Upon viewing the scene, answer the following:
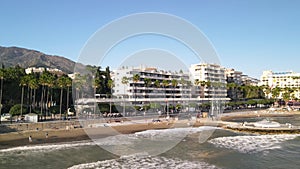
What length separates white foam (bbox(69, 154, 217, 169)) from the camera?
Result: 18672mm

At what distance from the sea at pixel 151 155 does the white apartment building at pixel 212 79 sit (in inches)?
1954

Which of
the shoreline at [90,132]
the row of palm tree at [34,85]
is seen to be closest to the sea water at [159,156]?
the shoreline at [90,132]

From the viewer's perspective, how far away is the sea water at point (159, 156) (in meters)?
19.5

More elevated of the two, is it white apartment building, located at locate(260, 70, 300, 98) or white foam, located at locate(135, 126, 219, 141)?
white apartment building, located at locate(260, 70, 300, 98)

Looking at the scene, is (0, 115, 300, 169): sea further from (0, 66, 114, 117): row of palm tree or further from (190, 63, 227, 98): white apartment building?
(190, 63, 227, 98): white apartment building

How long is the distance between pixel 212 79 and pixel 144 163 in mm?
72728

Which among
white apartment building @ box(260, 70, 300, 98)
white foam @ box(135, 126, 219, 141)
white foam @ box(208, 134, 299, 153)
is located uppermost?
white apartment building @ box(260, 70, 300, 98)

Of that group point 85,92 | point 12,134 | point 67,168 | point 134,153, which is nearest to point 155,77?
point 85,92

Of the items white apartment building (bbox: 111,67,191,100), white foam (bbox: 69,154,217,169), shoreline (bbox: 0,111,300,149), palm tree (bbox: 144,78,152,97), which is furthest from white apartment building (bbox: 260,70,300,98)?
white foam (bbox: 69,154,217,169)

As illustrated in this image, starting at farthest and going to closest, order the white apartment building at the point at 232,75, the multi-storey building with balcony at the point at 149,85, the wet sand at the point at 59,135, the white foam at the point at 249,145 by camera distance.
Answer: the white apartment building at the point at 232,75, the multi-storey building with balcony at the point at 149,85, the wet sand at the point at 59,135, the white foam at the point at 249,145

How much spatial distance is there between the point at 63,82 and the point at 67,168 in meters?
28.7

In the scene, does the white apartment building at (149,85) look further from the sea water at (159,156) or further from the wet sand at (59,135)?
the sea water at (159,156)

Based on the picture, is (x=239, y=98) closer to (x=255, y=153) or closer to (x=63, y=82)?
(x=63, y=82)

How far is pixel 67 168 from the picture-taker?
1848 cm
